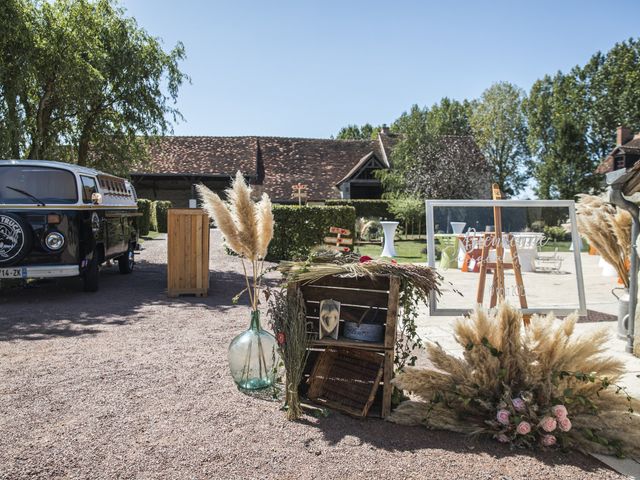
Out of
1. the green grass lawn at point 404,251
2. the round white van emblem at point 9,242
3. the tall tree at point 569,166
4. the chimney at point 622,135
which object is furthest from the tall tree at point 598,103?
the round white van emblem at point 9,242

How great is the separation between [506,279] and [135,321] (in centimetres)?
502

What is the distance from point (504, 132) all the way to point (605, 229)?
1939 inches

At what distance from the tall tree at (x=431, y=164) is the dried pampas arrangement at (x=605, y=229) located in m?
20.1

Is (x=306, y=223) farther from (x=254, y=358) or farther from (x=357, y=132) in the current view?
(x=357, y=132)

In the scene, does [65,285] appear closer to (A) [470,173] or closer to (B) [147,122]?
(B) [147,122]

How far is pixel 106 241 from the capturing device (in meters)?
9.55

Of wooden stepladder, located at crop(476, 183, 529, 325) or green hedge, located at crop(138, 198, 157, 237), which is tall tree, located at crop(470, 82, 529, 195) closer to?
green hedge, located at crop(138, 198, 157, 237)

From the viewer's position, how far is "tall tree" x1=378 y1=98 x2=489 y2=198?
88.0ft

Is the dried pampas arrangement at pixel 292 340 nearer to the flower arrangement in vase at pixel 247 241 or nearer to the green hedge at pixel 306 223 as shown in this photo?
the flower arrangement in vase at pixel 247 241

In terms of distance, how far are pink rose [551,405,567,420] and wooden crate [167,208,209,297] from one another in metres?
6.82

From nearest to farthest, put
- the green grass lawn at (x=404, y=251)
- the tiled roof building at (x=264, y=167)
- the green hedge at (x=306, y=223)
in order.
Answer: the green hedge at (x=306, y=223) < the green grass lawn at (x=404, y=251) < the tiled roof building at (x=264, y=167)

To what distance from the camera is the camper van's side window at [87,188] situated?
860 cm

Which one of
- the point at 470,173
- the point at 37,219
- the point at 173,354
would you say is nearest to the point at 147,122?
the point at 37,219

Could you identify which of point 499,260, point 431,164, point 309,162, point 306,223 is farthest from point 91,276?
point 309,162
